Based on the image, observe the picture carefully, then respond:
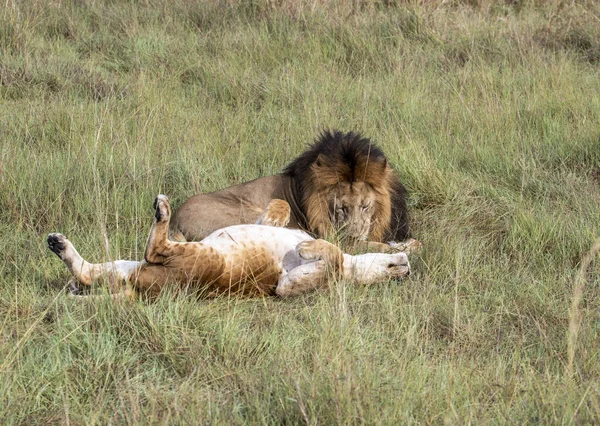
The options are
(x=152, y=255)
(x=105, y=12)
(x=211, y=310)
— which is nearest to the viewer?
(x=211, y=310)

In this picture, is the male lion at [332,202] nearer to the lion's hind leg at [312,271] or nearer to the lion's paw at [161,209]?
the lion's hind leg at [312,271]

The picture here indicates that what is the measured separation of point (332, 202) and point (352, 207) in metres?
0.13

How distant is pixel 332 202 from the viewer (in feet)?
17.2

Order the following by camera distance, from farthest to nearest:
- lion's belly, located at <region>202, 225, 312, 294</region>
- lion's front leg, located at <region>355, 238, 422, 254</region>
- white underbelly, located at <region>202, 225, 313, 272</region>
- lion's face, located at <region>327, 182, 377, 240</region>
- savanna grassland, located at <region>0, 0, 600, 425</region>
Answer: lion's face, located at <region>327, 182, 377, 240</region>, lion's front leg, located at <region>355, 238, 422, 254</region>, white underbelly, located at <region>202, 225, 313, 272</region>, lion's belly, located at <region>202, 225, 312, 294</region>, savanna grassland, located at <region>0, 0, 600, 425</region>

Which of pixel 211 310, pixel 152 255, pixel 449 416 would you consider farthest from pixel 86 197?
pixel 449 416

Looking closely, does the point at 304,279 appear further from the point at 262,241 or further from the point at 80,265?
the point at 80,265

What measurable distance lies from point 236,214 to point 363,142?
865mm

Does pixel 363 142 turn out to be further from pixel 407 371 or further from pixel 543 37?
pixel 543 37

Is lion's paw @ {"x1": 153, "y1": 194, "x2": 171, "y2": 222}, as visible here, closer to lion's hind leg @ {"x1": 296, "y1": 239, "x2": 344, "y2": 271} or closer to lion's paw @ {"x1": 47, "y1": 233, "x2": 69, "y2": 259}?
lion's paw @ {"x1": 47, "y1": 233, "x2": 69, "y2": 259}

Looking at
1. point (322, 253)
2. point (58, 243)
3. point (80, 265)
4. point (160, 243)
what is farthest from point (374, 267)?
point (58, 243)

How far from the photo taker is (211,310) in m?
3.83

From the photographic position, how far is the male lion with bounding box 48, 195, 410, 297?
4091 millimetres

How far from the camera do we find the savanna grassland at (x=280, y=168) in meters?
3.17

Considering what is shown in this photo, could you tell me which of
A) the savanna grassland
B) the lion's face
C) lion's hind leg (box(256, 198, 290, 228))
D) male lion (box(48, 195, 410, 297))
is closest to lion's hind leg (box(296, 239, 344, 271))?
male lion (box(48, 195, 410, 297))
